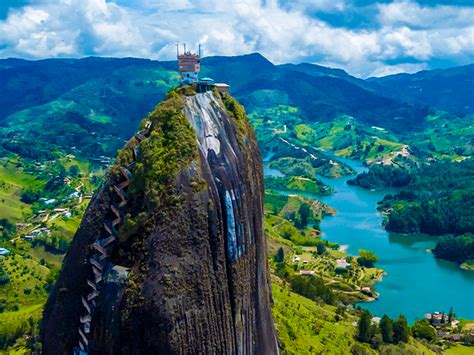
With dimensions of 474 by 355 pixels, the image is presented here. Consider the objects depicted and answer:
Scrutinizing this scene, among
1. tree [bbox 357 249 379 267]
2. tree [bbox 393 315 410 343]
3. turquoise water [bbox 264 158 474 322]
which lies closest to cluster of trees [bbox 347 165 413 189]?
turquoise water [bbox 264 158 474 322]

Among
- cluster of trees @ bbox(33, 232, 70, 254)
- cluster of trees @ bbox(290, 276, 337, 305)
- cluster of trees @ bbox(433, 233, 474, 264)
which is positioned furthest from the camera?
cluster of trees @ bbox(433, 233, 474, 264)

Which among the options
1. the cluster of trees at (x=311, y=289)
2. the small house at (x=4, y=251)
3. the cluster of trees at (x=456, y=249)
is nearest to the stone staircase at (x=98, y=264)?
the cluster of trees at (x=311, y=289)

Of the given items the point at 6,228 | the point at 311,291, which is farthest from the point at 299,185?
the point at 311,291

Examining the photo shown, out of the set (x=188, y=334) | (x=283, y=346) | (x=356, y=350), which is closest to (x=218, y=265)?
(x=188, y=334)

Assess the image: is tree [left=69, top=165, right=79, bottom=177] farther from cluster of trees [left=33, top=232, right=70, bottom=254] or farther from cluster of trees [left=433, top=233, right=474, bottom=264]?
cluster of trees [left=433, top=233, right=474, bottom=264]

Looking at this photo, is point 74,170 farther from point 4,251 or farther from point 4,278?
point 4,278

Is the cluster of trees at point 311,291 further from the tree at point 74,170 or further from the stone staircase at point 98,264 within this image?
the tree at point 74,170
